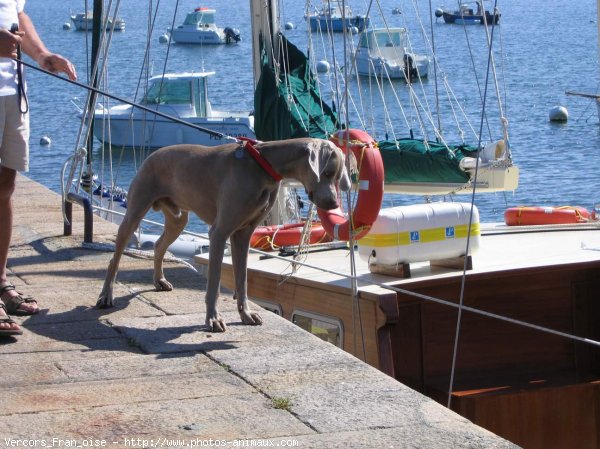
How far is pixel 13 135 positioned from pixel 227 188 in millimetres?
999

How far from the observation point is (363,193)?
7297 millimetres

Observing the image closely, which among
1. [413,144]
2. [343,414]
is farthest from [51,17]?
[343,414]

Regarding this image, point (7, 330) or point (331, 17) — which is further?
point (331, 17)

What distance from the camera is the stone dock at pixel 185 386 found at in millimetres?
3955

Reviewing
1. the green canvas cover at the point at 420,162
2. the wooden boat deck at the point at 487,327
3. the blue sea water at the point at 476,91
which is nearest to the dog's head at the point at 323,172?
the wooden boat deck at the point at 487,327

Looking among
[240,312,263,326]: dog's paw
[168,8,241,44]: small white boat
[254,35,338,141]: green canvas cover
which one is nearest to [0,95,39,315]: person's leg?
[240,312,263,326]: dog's paw

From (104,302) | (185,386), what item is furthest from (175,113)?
(185,386)

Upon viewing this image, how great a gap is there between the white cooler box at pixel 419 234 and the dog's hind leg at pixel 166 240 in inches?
71.5

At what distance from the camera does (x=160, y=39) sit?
7475cm

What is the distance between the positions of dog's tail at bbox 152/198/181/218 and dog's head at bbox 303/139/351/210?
97 cm

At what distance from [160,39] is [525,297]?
68260 mm

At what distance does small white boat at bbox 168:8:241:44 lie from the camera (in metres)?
71.3

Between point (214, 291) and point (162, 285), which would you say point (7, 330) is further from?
point (162, 285)

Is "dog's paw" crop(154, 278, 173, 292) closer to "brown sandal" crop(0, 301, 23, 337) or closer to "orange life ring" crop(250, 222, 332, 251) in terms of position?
"brown sandal" crop(0, 301, 23, 337)
